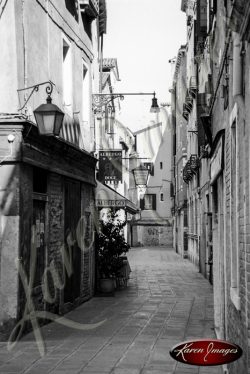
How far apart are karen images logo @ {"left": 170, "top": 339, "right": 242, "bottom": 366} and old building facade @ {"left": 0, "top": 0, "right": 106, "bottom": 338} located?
7.96 m

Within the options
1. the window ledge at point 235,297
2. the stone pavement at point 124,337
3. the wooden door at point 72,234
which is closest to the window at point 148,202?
the stone pavement at point 124,337

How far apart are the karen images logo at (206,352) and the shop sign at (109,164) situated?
16.4 metres

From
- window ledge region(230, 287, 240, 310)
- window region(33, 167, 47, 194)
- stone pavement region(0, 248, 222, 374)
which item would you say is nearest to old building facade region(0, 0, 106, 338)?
window region(33, 167, 47, 194)

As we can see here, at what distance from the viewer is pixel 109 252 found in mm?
A: 19234

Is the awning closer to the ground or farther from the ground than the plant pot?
farther from the ground

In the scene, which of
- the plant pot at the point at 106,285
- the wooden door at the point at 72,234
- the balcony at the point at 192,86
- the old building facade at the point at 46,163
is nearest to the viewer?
the old building facade at the point at 46,163

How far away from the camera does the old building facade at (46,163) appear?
442 inches

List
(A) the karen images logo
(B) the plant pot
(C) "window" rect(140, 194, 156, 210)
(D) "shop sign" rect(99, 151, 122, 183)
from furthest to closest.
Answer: (C) "window" rect(140, 194, 156, 210) < (D) "shop sign" rect(99, 151, 122, 183) < (B) the plant pot < (A) the karen images logo

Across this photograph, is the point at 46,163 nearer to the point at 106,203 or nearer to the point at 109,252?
the point at 106,203

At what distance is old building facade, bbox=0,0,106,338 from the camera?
442 inches

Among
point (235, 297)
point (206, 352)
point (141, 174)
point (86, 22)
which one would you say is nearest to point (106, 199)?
point (86, 22)

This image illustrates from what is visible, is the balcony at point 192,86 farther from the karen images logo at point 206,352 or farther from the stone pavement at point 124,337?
the karen images logo at point 206,352

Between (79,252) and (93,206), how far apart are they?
7.94ft

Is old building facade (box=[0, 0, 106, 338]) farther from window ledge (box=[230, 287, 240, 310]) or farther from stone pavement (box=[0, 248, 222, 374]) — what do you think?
window ledge (box=[230, 287, 240, 310])
